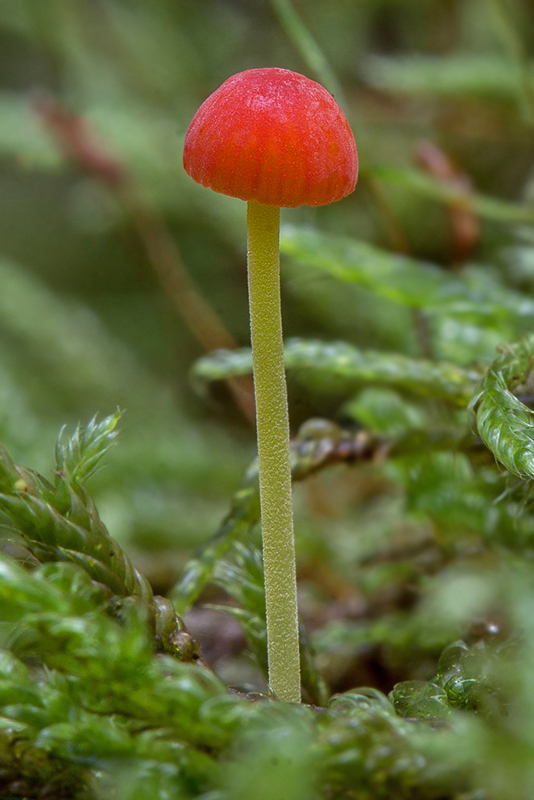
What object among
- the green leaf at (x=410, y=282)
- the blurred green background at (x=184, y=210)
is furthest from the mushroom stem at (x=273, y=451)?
the green leaf at (x=410, y=282)

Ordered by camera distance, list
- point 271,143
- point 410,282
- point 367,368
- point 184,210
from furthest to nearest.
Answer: point 184,210, point 410,282, point 367,368, point 271,143

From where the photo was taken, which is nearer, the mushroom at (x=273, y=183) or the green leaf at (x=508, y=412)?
the mushroom at (x=273, y=183)

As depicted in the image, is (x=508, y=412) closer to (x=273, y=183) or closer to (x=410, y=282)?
(x=273, y=183)

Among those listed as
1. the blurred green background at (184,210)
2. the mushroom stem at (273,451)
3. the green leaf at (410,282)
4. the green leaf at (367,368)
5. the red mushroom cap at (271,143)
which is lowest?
the mushroom stem at (273,451)

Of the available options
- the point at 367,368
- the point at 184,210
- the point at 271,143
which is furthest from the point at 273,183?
the point at 184,210

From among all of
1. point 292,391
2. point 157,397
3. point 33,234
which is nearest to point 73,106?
point 33,234

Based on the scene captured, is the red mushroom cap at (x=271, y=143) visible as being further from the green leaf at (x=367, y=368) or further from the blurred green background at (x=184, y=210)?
the blurred green background at (x=184, y=210)

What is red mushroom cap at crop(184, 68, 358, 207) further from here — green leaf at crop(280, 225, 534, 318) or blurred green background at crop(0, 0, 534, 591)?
green leaf at crop(280, 225, 534, 318)

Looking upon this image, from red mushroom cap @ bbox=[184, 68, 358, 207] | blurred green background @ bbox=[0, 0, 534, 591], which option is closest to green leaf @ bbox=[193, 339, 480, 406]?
blurred green background @ bbox=[0, 0, 534, 591]
